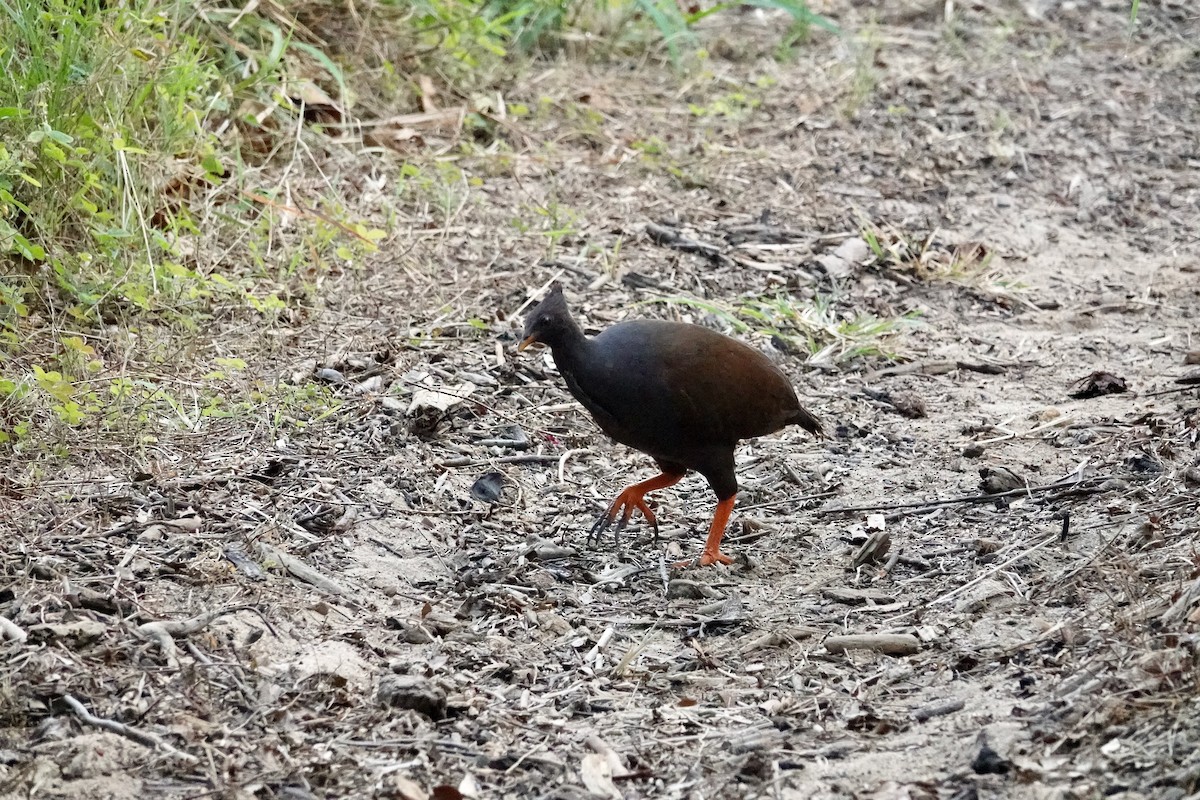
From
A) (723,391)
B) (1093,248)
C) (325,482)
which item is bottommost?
(1093,248)

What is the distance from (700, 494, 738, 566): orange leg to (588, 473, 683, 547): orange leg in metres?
0.21

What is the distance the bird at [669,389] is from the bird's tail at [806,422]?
0.19 meters

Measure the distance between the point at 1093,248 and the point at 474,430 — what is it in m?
3.95

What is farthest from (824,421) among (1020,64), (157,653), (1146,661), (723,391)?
(1020,64)

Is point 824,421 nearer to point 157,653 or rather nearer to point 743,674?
point 743,674

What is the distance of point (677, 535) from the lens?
4.94 metres

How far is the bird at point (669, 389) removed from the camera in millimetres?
4449

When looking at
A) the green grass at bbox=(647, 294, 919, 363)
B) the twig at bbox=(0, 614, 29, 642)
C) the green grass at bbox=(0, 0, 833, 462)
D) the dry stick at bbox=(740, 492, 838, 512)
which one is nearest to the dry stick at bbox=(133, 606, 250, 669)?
the twig at bbox=(0, 614, 29, 642)

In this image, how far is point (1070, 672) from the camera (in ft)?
11.1

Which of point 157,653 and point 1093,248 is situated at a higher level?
point 157,653

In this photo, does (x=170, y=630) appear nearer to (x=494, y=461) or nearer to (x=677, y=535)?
(x=494, y=461)

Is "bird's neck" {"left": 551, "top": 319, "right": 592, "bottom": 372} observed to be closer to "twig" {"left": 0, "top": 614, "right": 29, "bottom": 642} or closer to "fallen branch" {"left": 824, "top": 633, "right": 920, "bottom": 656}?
"fallen branch" {"left": 824, "top": 633, "right": 920, "bottom": 656}

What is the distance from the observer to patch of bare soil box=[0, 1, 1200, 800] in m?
3.23

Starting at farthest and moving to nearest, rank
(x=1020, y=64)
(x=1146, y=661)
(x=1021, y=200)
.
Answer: (x=1020, y=64)
(x=1021, y=200)
(x=1146, y=661)
